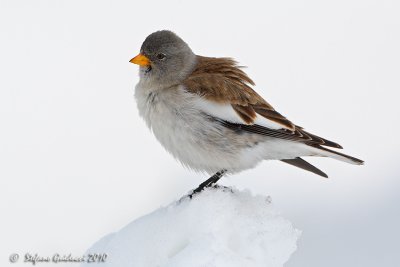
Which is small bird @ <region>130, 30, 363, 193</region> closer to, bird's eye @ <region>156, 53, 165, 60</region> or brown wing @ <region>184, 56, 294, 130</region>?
brown wing @ <region>184, 56, 294, 130</region>

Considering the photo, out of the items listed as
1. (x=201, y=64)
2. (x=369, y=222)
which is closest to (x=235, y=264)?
(x=201, y=64)

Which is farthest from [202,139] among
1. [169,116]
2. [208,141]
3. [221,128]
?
[169,116]

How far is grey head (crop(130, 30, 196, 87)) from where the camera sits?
610 centimetres

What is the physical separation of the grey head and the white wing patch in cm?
51

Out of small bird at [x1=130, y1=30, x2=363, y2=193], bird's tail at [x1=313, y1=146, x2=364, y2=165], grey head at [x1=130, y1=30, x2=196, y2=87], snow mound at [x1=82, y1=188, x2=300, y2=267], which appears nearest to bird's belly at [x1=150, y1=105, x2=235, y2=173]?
small bird at [x1=130, y1=30, x2=363, y2=193]

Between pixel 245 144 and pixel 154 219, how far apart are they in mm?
1406

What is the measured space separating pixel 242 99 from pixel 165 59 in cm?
101

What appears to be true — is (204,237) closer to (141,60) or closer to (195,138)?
(195,138)

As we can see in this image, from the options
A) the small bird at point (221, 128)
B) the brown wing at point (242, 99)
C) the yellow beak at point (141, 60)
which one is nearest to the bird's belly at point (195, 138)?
the small bird at point (221, 128)

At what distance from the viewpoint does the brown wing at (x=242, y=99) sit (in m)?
5.49

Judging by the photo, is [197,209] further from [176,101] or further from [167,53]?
[167,53]

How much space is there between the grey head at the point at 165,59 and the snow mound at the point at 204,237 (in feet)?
5.78

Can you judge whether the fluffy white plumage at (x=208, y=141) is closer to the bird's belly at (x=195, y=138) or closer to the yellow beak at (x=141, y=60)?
the bird's belly at (x=195, y=138)

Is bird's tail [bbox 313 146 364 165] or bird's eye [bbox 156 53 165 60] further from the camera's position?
bird's eye [bbox 156 53 165 60]
